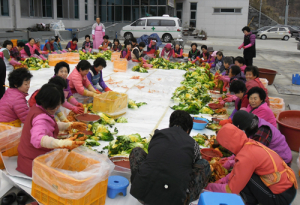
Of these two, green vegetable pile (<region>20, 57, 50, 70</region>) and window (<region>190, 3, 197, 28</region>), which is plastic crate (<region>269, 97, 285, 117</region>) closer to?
green vegetable pile (<region>20, 57, 50, 70</region>)

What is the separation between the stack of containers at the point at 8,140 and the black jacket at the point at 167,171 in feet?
5.84

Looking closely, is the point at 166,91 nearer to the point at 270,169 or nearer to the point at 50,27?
the point at 270,169

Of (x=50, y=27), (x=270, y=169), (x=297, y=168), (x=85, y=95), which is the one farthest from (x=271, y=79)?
(x=50, y=27)

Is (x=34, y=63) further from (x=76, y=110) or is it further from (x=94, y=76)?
(x=76, y=110)

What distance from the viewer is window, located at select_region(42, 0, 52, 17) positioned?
2146 cm

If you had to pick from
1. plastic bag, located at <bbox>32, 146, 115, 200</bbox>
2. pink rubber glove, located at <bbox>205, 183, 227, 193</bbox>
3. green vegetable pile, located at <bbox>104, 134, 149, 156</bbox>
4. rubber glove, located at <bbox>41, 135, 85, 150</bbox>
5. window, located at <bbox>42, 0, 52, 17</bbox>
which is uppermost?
window, located at <bbox>42, 0, 52, 17</bbox>

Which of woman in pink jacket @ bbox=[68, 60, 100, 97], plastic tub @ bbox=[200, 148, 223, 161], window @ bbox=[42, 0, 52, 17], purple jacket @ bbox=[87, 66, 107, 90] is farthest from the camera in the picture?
window @ bbox=[42, 0, 52, 17]

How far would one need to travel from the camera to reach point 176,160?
244 centimetres

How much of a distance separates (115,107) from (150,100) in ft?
5.17

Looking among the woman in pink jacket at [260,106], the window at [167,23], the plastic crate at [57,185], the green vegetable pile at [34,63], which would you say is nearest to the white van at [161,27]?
the window at [167,23]

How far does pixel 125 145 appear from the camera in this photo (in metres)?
3.88

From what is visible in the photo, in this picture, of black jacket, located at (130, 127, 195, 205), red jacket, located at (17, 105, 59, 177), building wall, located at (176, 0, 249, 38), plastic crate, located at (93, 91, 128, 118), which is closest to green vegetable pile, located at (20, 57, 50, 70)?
plastic crate, located at (93, 91, 128, 118)

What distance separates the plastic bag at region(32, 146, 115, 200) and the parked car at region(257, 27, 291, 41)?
3198 cm

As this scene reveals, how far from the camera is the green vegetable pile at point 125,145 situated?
12.4 ft
